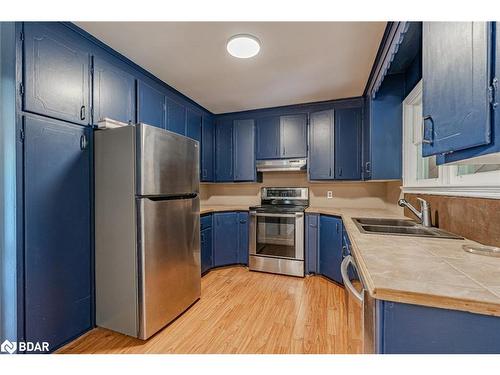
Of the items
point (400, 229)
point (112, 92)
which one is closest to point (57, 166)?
point (112, 92)

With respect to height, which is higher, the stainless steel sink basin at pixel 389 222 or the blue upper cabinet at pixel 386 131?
the blue upper cabinet at pixel 386 131

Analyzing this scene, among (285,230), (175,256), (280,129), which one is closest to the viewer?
(175,256)

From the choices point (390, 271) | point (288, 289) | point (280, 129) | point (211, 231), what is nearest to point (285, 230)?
point (288, 289)

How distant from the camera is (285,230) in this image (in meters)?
2.87

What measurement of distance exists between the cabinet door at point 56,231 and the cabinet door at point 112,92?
25cm

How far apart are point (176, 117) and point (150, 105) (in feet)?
1.41

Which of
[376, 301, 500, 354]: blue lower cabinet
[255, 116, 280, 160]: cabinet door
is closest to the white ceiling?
[255, 116, 280, 160]: cabinet door

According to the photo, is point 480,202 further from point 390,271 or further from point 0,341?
point 0,341

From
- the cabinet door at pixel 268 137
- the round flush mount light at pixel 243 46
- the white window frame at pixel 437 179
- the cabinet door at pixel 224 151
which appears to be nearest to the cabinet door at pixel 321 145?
the cabinet door at pixel 268 137

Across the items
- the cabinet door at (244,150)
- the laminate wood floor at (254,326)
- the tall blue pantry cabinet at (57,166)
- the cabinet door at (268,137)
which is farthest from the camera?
the cabinet door at (244,150)

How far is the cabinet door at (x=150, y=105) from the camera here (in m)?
2.12

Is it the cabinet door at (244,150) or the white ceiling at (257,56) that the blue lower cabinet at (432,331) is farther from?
the cabinet door at (244,150)

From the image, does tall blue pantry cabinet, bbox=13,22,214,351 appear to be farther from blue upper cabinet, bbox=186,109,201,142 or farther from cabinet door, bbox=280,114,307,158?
cabinet door, bbox=280,114,307,158
